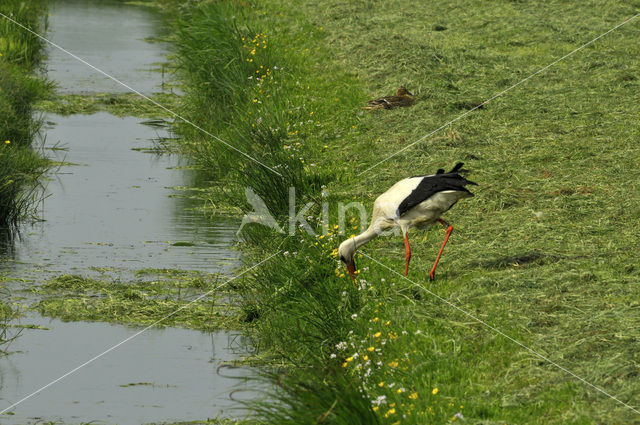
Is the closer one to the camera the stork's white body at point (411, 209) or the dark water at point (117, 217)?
the stork's white body at point (411, 209)

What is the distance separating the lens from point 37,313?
8695mm

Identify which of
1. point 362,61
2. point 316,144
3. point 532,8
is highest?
point 532,8

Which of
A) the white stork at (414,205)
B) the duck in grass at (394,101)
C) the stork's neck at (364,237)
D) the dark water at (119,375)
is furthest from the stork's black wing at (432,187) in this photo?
the duck in grass at (394,101)

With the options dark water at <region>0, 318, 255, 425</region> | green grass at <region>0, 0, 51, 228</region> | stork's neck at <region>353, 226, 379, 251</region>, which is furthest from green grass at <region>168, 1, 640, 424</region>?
green grass at <region>0, 0, 51, 228</region>

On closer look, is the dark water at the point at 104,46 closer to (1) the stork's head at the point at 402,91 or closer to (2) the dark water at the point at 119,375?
(1) the stork's head at the point at 402,91

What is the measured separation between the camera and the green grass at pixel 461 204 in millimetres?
6371

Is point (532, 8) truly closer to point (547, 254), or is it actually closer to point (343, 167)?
point (343, 167)

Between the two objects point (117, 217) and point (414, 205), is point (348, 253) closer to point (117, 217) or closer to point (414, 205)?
point (414, 205)

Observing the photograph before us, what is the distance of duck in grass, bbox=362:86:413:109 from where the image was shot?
44.4 feet

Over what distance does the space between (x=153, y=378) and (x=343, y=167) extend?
4879 millimetres

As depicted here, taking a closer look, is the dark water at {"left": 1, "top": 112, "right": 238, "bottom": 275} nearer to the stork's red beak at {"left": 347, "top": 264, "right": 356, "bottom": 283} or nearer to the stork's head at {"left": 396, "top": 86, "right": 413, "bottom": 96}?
the stork's red beak at {"left": 347, "top": 264, "right": 356, "bottom": 283}

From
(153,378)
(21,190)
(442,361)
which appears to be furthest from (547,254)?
(21,190)

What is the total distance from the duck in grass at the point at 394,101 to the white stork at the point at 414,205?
16.7 feet

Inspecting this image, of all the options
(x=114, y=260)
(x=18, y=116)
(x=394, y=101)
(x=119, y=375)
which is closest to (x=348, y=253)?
(x=119, y=375)
